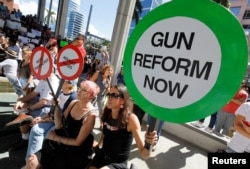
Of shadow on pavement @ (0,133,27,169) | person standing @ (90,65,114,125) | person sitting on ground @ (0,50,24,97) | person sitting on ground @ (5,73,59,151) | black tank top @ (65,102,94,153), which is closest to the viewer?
black tank top @ (65,102,94,153)

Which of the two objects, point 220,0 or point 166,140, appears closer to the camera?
point 166,140

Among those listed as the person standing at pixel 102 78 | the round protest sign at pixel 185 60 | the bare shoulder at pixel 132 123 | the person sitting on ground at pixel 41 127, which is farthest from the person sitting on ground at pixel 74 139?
the person standing at pixel 102 78

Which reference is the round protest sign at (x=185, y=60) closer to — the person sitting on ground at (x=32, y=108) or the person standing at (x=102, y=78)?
the person sitting on ground at (x=32, y=108)

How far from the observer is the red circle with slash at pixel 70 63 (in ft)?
6.73

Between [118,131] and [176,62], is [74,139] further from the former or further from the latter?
[176,62]

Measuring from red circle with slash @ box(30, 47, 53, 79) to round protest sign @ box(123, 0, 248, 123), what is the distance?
3.86ft

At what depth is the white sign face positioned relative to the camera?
0.99 m

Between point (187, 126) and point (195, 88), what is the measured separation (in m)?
3.77

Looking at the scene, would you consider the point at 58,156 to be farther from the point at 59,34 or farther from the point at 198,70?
the point at 59,34

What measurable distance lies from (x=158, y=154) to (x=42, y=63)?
102 inches

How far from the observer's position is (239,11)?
42656 mm

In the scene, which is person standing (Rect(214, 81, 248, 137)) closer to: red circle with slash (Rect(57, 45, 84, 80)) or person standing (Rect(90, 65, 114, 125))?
person standing (Rect(90, 65, 114, 125))

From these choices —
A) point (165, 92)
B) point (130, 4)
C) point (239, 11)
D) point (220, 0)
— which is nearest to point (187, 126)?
point (165, 92)

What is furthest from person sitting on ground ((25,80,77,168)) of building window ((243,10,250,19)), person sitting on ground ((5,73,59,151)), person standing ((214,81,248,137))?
building window ((243,10,250,19))
